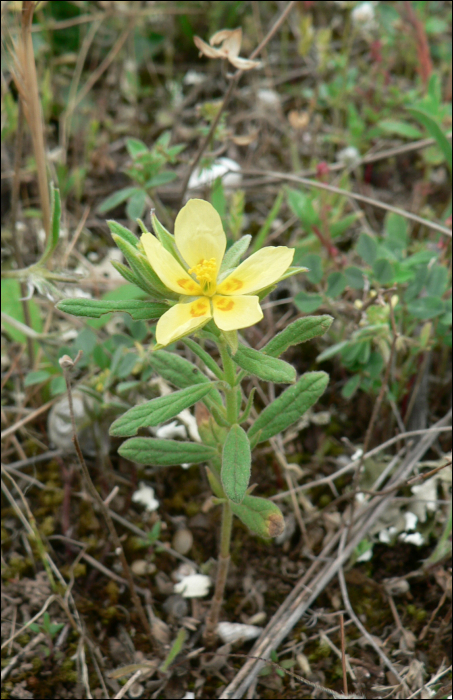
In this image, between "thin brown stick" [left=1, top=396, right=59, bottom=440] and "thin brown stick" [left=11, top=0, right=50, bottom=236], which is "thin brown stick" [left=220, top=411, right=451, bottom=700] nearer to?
"thin brown stick" [left=1, top=396, right=59, bottom=440]

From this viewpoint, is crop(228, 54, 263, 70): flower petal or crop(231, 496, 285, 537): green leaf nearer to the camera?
crop(231, 496, 285, 537): green leaf

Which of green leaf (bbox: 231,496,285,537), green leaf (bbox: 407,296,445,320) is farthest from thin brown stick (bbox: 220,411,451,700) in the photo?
green leaf (bbox: 231,496,285,537)

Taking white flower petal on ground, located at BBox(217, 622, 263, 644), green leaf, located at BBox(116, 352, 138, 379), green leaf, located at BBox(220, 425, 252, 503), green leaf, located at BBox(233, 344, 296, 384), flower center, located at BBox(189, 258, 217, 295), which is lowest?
white flower petal on ground, located at BBox(217, 622, 263, 644)

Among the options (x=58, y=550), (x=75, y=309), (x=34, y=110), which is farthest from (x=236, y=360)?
(x=34, y=110)

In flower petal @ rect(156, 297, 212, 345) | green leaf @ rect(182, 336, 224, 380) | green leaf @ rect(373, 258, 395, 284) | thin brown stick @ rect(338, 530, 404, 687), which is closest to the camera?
flower petal @ rect(156, 297, 212, 345)

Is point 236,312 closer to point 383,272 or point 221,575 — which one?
point 221,575

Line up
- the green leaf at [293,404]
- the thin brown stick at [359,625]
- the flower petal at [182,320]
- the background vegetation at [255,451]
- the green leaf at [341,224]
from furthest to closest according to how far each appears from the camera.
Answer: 1. the green leaf at [341,224]
2. the background vegetation at [255,451]
3. the thin brown stick at [359,625]
4. the green leaf at [293,404]
5. the flower petal at [182,320]

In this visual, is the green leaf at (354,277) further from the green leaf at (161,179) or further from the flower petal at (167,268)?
the flower petal at (167,268)

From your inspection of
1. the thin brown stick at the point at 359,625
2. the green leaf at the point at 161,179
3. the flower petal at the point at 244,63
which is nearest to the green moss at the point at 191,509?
the thin brown stick at the point at 359,625
